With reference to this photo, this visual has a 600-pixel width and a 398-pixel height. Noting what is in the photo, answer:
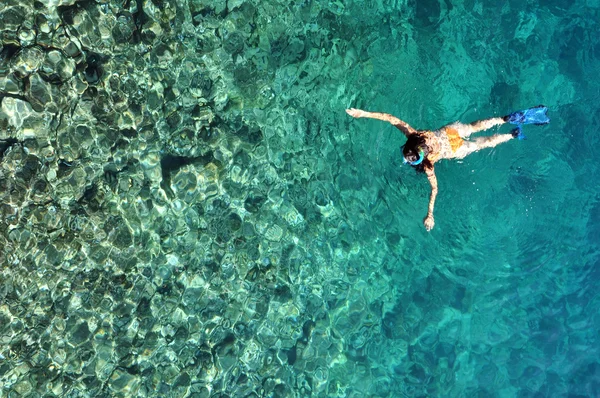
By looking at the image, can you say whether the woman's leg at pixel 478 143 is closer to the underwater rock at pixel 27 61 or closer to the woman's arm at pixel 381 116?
the woman's arm at pixel 381 116

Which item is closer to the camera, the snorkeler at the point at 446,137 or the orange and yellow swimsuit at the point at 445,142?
the snorkeler at the point at 446,137

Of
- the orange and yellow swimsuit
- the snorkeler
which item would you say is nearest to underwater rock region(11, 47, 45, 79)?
the snorkeler

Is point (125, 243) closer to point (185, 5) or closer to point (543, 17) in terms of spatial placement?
point (185, 5)

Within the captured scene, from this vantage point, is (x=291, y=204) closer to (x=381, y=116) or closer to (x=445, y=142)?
(x=381, y=116)

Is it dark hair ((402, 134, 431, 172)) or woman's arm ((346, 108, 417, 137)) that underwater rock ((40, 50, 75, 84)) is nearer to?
woman's arm ((346, 108, 417, 137))

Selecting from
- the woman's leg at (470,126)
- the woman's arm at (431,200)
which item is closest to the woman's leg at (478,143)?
the woman's leg at (470,126)
